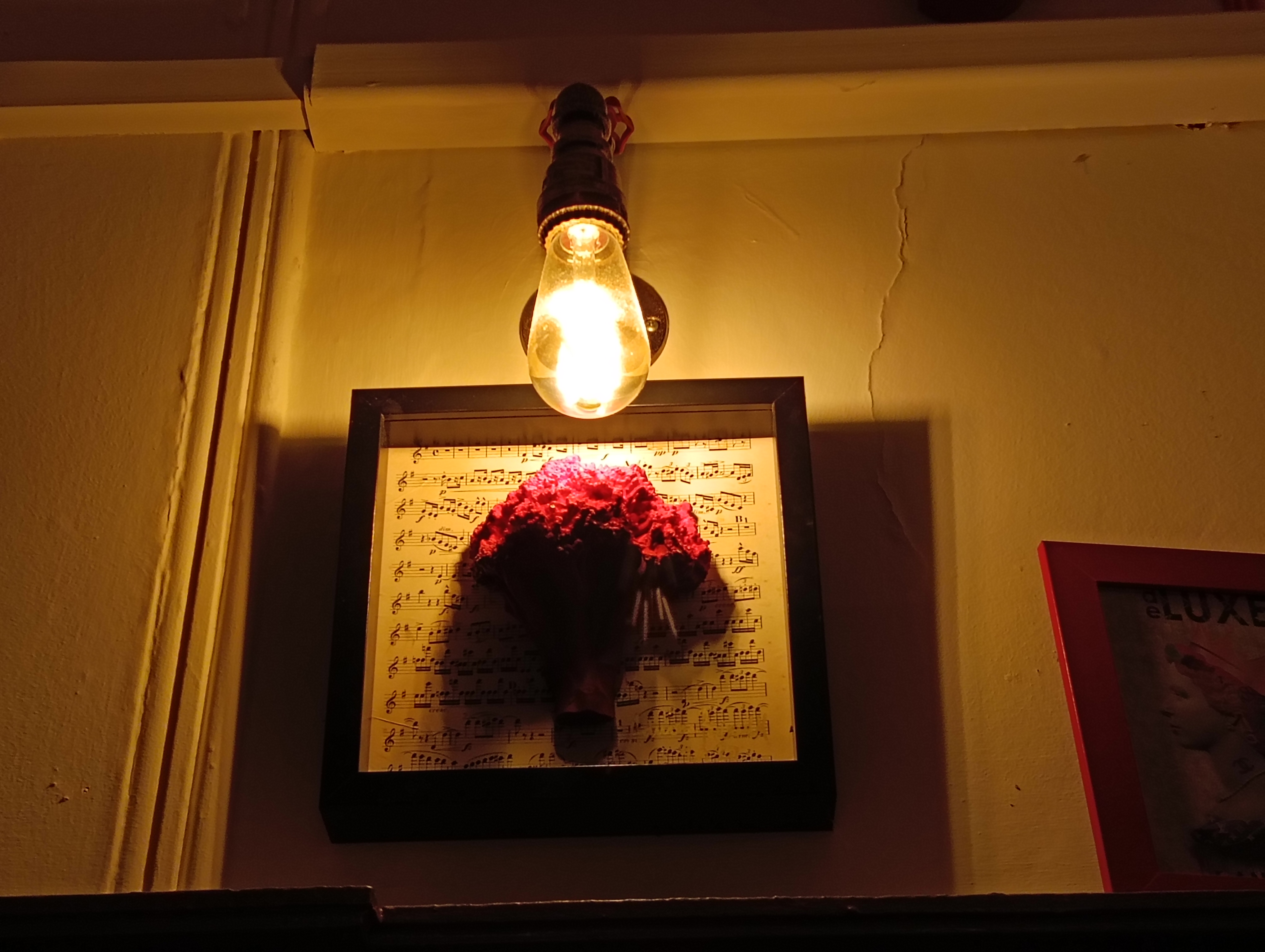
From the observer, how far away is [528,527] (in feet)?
4.11

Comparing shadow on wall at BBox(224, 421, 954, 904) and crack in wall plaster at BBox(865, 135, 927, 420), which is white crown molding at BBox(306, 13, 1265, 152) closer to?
crack in wall plaster at BBox(865, 135, 927, 420)

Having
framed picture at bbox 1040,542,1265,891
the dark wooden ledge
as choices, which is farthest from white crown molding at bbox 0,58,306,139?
framed picture at bbox 1040,542,1265,891

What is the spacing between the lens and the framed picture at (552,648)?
1202mm

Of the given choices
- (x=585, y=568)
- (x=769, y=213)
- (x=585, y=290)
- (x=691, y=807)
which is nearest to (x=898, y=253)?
(x=769, y=213)

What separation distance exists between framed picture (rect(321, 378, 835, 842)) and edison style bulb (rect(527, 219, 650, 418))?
0.09m

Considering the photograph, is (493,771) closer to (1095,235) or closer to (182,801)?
(182,801)

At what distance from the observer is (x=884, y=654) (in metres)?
1.32

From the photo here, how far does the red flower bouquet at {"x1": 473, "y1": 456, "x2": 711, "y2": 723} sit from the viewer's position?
1.23 meters

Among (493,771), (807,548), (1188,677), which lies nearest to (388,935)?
(493,771)

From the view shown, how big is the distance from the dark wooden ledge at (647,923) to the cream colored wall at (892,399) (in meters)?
0.21

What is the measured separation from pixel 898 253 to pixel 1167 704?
633 mm

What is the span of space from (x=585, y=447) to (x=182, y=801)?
554mm

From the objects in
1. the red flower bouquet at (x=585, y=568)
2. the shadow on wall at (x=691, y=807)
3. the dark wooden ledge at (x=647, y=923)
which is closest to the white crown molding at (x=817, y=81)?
the shadow on wall at (x=691, y=807)

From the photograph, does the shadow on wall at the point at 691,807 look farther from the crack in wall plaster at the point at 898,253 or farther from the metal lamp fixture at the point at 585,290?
the metal lamp fixture at the point at 585,290
